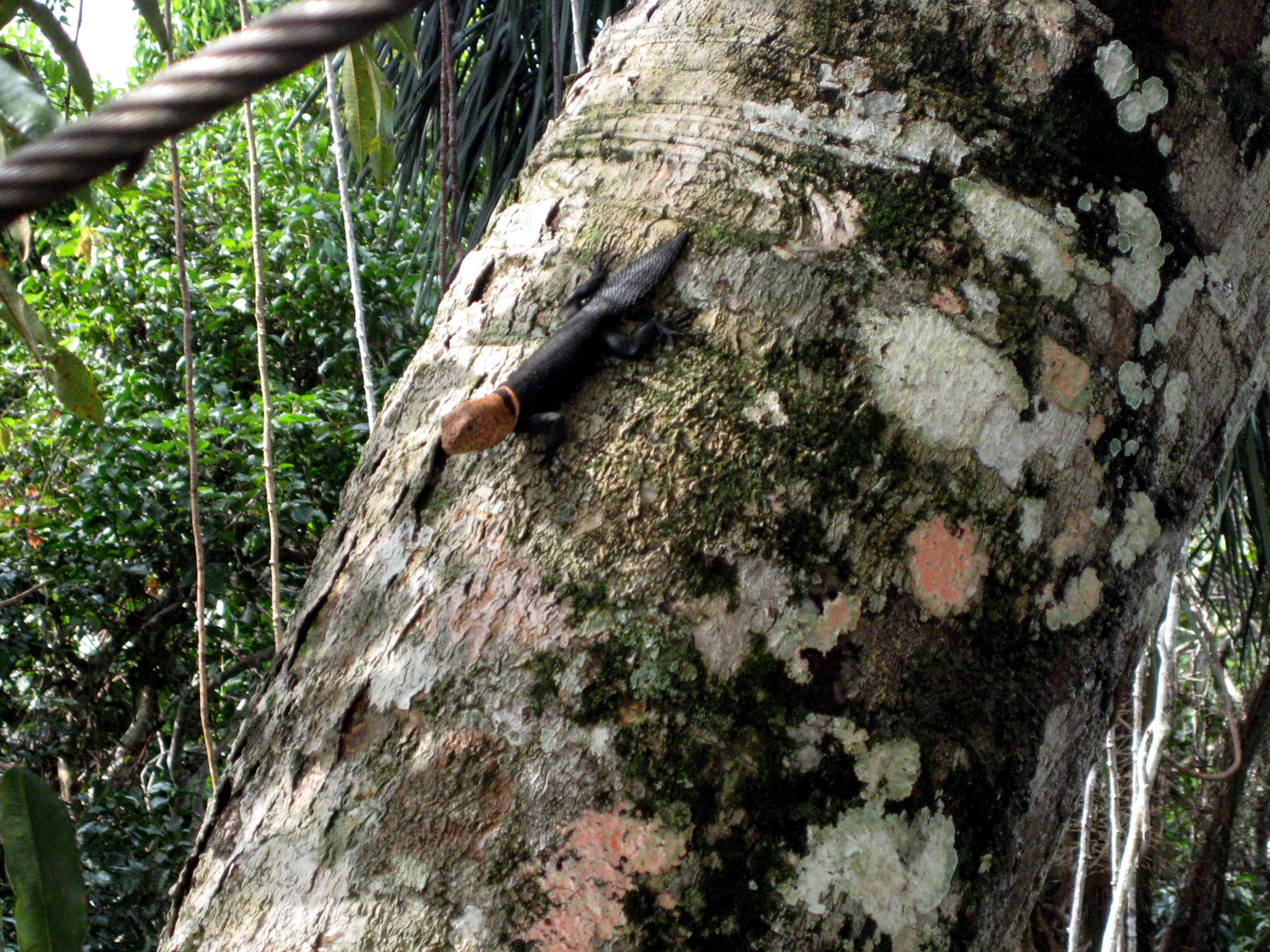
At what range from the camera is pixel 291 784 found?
3.30 ft

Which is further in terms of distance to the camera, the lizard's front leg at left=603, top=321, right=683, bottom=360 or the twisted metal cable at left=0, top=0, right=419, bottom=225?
the lizard's front leg at left=603, top=321, right=683, bottom=360

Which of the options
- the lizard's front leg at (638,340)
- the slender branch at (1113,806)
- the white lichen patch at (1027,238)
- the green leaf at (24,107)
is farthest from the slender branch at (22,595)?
the slender branch at (1113,806)

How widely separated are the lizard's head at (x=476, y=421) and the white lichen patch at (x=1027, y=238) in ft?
2.07

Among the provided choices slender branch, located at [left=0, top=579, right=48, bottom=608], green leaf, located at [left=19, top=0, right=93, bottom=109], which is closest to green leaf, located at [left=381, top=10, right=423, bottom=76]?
green leaf, located at [left=19, top=0, right=93, bottom=109]

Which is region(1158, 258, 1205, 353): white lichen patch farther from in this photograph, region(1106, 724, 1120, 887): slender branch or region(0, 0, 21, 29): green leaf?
region(1106, 724, 1120, 887): slender branch

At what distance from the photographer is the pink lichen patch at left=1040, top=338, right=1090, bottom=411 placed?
1.14 metres

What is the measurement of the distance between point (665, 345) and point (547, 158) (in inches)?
16.6

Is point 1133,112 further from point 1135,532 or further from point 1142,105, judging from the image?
point 1135,532

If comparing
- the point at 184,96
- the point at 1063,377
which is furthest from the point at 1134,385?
the point at 184,96

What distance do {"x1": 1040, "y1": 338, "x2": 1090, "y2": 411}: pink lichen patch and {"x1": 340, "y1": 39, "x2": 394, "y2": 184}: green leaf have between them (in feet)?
5.70

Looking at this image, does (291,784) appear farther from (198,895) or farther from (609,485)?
(609,485)

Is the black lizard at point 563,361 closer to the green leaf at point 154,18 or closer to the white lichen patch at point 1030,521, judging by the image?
the white lichen patch at point 1030,521

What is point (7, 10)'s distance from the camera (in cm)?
151

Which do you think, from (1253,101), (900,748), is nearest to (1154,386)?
(1253,101)
